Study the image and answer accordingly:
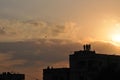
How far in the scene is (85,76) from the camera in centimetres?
12769

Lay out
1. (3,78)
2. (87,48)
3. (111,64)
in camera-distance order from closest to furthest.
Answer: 1. (111,64)
2. (87,48)
3. (3,78)

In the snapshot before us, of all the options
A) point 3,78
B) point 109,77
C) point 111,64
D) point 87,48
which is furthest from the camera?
point 3,78

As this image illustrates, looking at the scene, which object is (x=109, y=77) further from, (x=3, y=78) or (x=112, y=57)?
(x=3, y=78)

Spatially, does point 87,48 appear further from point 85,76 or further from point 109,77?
point 109,77

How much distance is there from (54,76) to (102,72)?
28.4 m

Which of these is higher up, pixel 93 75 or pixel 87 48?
pixel 87 48

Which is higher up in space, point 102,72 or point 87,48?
point 87,48

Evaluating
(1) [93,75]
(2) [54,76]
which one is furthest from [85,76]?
(2) [54,76]

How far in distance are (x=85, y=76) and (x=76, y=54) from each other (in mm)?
7693

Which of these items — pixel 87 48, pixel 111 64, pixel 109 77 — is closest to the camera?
pixel 109 77

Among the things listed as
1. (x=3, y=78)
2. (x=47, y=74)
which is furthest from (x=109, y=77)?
(x=3, y=78)

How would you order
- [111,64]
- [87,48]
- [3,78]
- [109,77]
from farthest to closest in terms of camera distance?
[3,78]
[87,48]
[111,64]
[109,77]

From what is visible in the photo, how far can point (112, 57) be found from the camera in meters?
131

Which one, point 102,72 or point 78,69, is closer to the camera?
point 102,72
